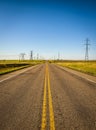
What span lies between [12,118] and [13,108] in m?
0.95

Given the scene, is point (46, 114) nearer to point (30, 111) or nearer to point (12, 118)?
point (30, 111)

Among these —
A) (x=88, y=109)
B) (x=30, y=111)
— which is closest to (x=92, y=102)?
(x=88, y=109)

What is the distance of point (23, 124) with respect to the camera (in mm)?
3973

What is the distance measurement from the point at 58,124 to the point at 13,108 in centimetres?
209

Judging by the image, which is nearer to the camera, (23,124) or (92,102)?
(23,124)

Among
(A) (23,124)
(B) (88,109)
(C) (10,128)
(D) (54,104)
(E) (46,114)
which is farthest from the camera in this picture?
(D) (54,104)

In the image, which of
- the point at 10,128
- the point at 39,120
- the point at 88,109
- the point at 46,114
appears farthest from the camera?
the point at 88,109

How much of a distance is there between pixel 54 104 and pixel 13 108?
5.53ft

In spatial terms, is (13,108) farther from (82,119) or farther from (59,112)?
(82,119)

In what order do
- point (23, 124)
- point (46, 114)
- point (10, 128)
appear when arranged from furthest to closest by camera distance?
point (46, 114) → point (23, 124) → point (10, 128)

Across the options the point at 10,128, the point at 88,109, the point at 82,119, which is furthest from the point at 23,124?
the point at 88,109

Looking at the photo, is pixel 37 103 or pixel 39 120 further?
pixel 37 103

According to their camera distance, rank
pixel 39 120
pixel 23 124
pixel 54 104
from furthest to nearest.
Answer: pixel 54 104, pixel 39 120, pixel 23 124

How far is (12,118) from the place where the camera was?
14.4 ft
